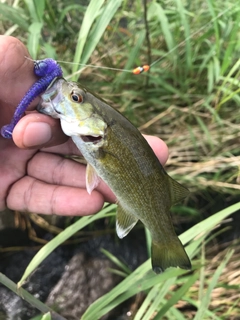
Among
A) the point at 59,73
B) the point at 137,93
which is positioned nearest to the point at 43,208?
the point at 59,73

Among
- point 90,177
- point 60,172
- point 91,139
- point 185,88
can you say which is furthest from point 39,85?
point 185,88

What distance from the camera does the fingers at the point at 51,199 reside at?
1.45 meters

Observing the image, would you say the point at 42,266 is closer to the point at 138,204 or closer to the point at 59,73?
the point at 138,204

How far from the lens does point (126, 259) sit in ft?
8.45

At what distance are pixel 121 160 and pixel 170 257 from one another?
0.38 meters

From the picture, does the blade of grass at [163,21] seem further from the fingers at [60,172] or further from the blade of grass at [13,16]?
the fingers at [60,172]

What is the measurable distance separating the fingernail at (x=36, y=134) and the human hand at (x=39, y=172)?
10cm

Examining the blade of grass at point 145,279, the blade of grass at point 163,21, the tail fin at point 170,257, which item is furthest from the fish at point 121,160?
the blade of grass at point 163,21

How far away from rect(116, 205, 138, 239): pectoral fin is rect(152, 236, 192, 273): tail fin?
0.12 metres

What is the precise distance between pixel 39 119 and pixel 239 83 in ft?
3.99

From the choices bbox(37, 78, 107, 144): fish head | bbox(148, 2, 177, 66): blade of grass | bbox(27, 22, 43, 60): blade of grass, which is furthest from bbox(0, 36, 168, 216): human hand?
bbox(148, 2, 177, 66): blade of grass

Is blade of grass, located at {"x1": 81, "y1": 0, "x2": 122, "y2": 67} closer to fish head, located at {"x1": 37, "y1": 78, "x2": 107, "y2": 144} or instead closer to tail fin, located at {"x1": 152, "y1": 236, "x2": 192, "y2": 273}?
fish head, located at {"x1": 37, "y1": 78, "x2": 107, "y2": 144}

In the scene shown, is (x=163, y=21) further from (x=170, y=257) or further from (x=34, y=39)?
(x=170, y=257)

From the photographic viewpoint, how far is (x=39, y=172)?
1559 millimetres
